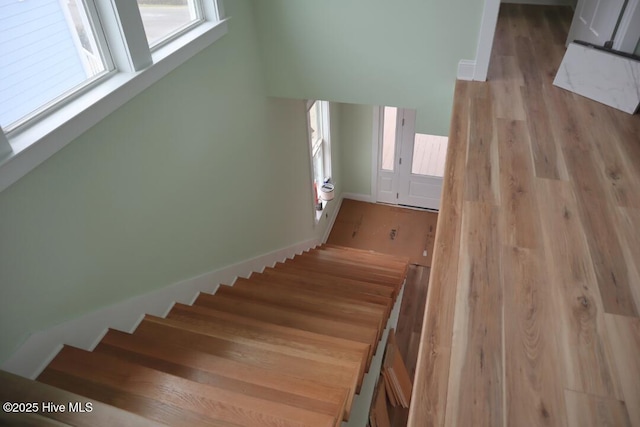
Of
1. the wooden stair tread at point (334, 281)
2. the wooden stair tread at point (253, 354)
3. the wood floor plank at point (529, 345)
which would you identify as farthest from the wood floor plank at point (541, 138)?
the wooden stair tread at point (334, 281)

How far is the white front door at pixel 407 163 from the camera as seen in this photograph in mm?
5934

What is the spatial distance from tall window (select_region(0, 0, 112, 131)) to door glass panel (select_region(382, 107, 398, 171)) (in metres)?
4.44

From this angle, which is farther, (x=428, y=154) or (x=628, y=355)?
(x=428, y=154)

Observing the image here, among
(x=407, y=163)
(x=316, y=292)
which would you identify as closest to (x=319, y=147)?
(x=407, y=163)

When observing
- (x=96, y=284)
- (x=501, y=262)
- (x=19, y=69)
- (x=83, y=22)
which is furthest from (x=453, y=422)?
(x=83, y=22)

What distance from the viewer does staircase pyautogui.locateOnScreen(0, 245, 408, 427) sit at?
1528 millimetres

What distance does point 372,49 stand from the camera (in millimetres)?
3275

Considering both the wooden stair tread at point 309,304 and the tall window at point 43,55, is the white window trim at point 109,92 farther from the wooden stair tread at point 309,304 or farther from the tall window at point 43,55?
the wooden stair tread at point 309,304

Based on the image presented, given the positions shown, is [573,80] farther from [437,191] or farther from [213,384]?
[437,191]

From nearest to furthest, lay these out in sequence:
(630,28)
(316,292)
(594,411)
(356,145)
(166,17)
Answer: (594,411) → (166,17) → (630,28) → (316,292) → (356,145)

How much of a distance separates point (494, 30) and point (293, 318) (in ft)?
7.66

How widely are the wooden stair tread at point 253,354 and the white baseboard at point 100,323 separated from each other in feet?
0.33

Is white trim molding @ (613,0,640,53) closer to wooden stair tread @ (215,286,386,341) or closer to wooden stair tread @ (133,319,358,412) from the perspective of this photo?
wooden stair tread @ (215,286,386,341)

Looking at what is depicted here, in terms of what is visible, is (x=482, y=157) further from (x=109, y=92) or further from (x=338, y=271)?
(x=338, y=271)
